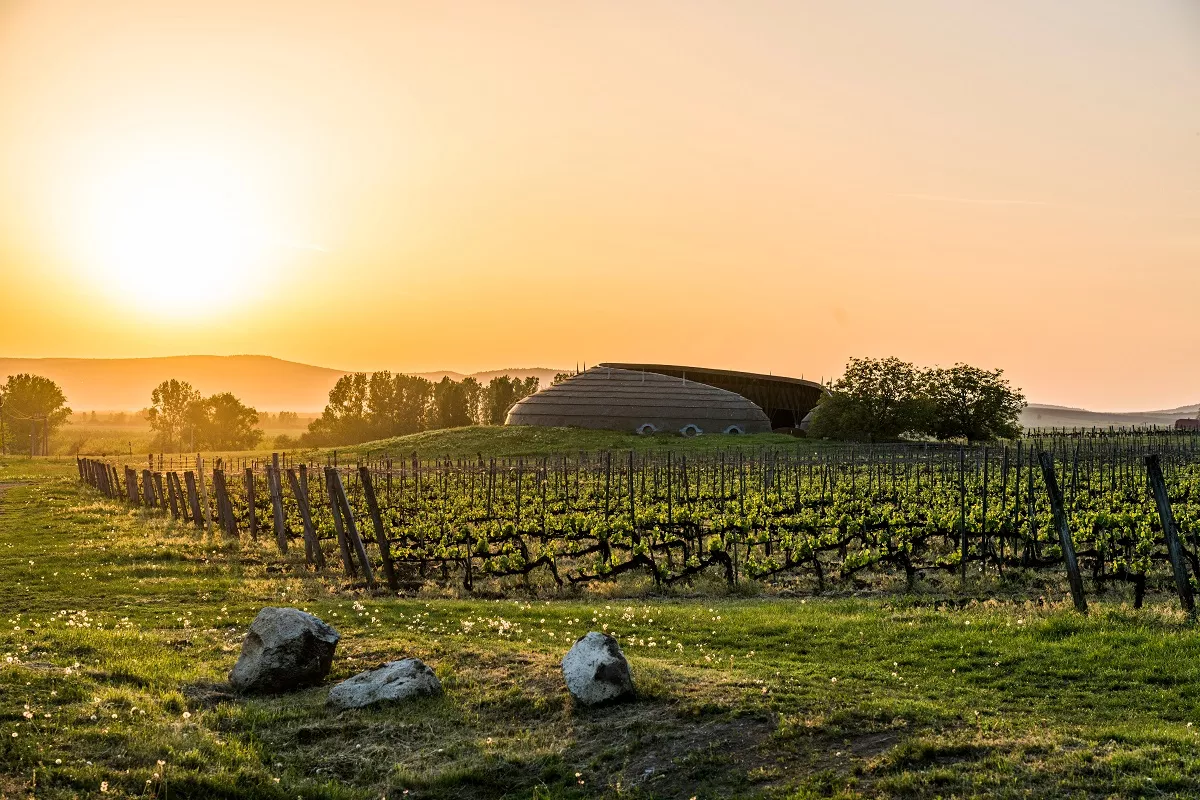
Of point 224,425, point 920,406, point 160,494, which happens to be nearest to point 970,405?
point 920,406

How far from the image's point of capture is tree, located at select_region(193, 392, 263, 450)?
484ft

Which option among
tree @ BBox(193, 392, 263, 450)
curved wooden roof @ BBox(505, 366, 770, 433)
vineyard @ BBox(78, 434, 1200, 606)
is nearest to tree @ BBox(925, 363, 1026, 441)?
curved wooden roof @ BBox(505, 366, 770, 433)

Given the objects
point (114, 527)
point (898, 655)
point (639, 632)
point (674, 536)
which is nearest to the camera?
point (898, 655)

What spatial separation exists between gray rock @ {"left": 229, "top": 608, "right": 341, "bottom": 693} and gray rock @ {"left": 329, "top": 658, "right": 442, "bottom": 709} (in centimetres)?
64

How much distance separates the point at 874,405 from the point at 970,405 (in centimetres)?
783

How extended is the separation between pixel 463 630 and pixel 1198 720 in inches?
406

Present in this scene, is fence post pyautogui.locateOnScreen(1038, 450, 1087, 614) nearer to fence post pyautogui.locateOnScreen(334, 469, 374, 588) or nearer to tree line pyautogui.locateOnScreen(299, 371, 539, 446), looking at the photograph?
fence post pyautogui.locateOnScreen(334, 469, 374, 588)

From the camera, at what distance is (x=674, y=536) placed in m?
29.0

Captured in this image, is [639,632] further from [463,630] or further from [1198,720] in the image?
[1198,720]

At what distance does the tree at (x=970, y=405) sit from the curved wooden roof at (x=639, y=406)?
84.4 feet

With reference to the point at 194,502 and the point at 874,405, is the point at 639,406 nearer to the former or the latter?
the point at 874,405

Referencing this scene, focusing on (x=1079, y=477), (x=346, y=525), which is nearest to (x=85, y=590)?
(x=346, y=525)

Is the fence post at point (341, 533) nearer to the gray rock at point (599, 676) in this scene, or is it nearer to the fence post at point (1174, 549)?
the gray rock at point (599, 676)

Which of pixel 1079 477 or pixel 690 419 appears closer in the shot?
pixel 1079 477
